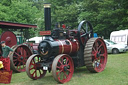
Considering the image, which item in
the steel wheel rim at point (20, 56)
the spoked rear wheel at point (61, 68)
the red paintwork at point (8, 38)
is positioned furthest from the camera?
the red paintwork at point (8, 38)

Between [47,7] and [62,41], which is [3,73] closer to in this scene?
[62,41]

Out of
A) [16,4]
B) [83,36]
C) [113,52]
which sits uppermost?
[16,4]

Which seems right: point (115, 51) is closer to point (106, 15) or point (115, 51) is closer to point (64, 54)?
point (106, 15)

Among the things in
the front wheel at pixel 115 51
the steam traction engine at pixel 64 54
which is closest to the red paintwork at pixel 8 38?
the steam traction engine at pixel 64 54

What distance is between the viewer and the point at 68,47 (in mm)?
6195

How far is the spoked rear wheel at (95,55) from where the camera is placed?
6.52 m

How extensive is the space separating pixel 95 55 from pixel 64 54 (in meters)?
1.78

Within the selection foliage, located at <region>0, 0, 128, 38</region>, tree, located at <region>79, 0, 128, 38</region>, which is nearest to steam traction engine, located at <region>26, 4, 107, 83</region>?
foliage, located at <region>0, 0, 128, 38</region>

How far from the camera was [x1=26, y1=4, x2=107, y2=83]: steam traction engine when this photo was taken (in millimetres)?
5664

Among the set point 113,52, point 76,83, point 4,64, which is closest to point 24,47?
point 4,64

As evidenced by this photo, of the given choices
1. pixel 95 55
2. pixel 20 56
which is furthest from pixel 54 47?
pixel 20 56

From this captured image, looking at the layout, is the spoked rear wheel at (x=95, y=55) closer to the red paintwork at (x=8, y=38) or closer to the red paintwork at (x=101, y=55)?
the red paintwork at (x=101, y=55)

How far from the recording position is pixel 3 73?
5.81 meters

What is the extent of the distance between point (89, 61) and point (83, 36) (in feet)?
3.90
